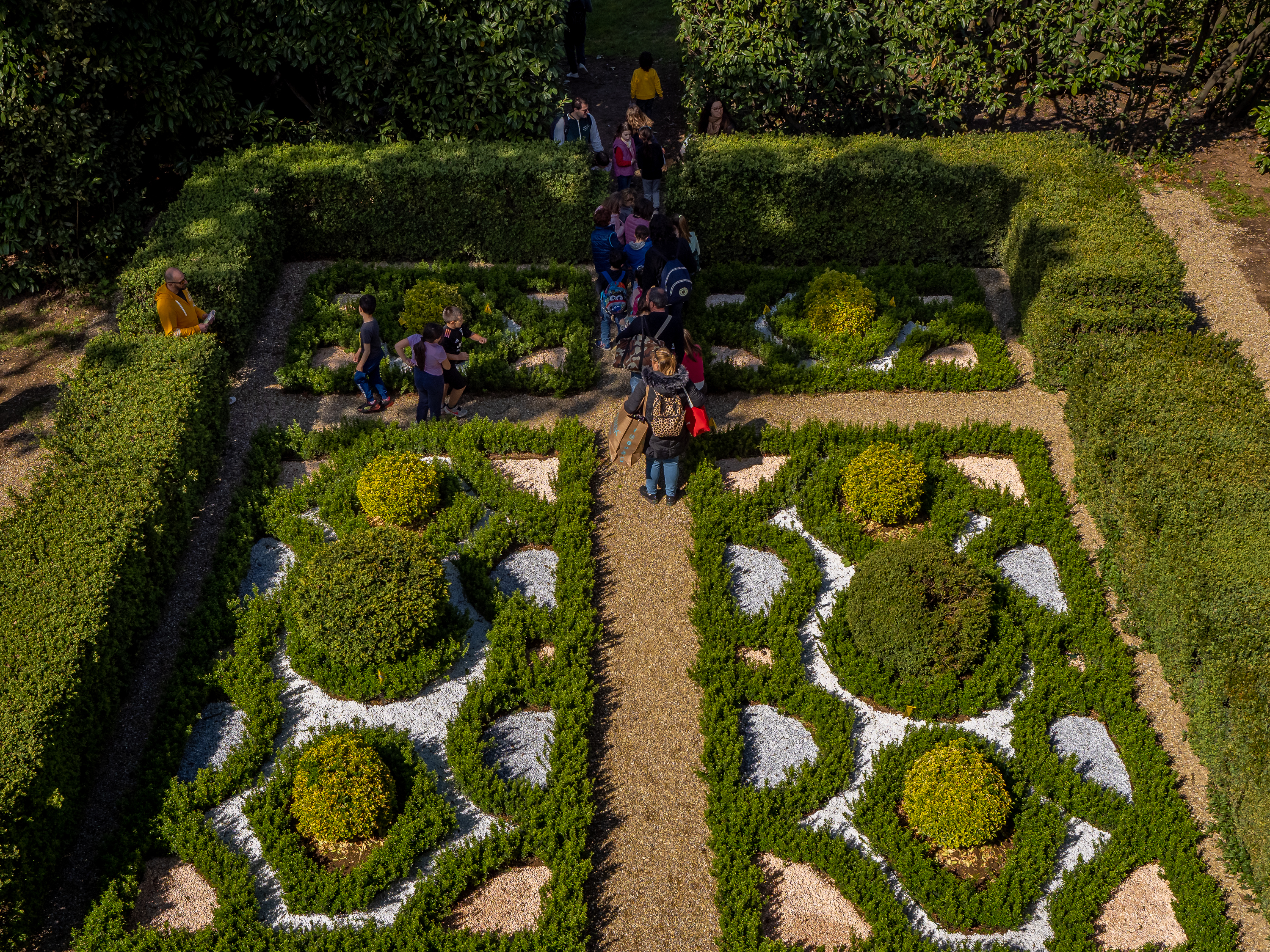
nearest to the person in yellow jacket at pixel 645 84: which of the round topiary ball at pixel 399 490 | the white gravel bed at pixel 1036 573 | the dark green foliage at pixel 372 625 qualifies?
the round topiary ball at pixel 399 490

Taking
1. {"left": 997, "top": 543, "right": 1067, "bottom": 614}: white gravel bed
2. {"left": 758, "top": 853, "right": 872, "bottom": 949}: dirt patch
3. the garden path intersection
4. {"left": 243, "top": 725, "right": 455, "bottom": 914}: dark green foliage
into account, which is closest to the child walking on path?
the garden path intersection

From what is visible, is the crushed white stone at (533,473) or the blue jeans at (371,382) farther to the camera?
the blue jeans at (371,382)

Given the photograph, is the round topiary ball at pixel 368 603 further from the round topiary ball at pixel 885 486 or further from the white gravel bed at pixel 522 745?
the round topiary ball at pixel 885 486

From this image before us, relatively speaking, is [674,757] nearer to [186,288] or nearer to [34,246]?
[186,288]

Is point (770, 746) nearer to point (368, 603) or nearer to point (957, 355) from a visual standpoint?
point (368, 603)

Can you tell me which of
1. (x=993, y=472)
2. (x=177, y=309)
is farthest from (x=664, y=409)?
(x=177, y=309)

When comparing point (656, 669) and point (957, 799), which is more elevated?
point (957, 799)

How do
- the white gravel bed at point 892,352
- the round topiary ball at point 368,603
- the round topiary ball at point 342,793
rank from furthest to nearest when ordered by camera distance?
the white gravel bed at point 892,352 → the round topiary ball at point 368,603 → the round topiary ball at point 342,793
